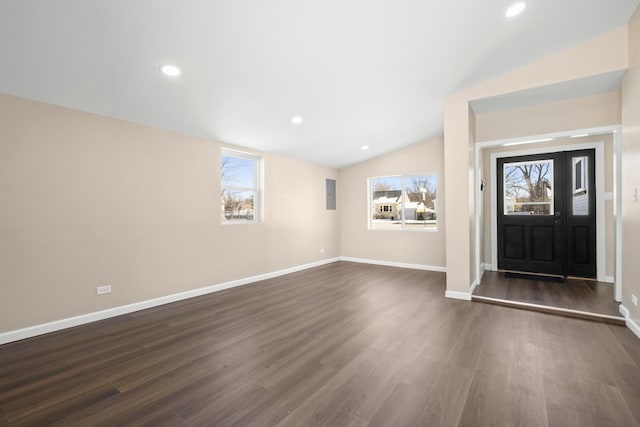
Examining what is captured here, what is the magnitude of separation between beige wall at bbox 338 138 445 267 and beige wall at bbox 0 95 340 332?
2.98 m

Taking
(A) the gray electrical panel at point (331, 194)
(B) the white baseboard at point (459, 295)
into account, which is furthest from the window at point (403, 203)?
(B) the white baseboard at point (459, 295)

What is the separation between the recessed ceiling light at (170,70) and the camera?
2.66 meters

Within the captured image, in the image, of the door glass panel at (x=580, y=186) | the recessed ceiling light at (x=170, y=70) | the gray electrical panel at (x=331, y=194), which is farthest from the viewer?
the gray electrical panel at (x=331, y=194)

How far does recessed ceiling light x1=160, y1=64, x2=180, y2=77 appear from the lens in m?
2.66

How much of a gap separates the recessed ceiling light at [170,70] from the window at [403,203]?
489 centimetres

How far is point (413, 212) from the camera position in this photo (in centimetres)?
627

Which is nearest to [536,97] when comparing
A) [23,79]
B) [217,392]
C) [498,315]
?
[498,315]

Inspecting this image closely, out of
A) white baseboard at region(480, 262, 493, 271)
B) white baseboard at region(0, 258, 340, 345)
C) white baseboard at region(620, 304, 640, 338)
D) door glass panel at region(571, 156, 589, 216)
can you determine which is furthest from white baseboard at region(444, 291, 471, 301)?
white baseboard at region(0, 258, 340, 345)

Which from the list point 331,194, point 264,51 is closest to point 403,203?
point 331,194

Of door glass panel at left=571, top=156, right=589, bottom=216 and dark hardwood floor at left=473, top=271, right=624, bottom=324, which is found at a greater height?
door glass panel at left=571, top=156, right=589, bottom=216

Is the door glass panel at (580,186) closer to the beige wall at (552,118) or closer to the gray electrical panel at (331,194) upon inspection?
the beige wall at (552,118)

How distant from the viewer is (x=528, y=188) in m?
5.21

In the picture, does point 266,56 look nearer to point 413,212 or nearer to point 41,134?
point 41,134

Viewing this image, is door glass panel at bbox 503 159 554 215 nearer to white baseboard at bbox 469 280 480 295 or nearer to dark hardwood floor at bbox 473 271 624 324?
dark hardwood floor at bbox 473 271 624 324
